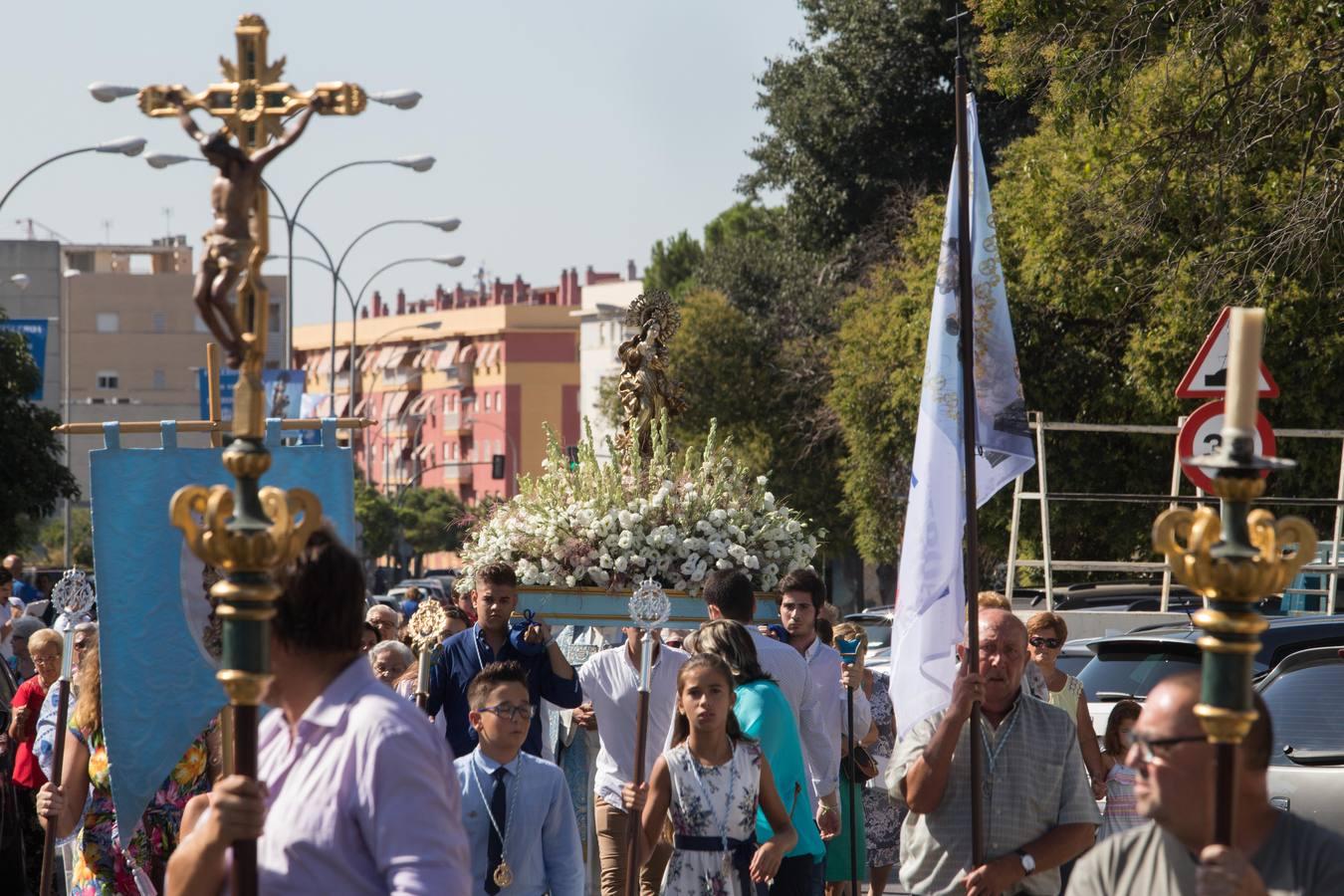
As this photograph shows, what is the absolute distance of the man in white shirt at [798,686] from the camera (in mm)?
9227

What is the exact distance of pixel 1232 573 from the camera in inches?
→ 132

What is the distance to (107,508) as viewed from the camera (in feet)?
20.1

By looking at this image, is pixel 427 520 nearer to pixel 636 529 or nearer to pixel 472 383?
pixel 472 383

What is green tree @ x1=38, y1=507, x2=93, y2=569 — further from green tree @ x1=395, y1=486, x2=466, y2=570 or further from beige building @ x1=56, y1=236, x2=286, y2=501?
beige building @ x1=56, y1=236, x2=286, y2=501

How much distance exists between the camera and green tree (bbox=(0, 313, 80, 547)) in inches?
1575

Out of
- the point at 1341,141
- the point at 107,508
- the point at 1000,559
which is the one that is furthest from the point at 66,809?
the point at 1000,559

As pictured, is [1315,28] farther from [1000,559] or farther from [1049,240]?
[1000,559]

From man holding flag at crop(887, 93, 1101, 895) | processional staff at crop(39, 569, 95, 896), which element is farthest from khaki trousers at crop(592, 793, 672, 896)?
man holding flag at crop(887, 93, 1101, 895)

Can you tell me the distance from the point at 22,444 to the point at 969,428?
35991mm

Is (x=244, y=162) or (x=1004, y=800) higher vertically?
(x=244, y=162)

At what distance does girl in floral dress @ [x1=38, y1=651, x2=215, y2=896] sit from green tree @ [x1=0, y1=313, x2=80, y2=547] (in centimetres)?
3328

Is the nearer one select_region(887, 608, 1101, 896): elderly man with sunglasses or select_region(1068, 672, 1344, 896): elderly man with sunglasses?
select_region(1068, 672, 1344, 896): elderly man with sunglasses

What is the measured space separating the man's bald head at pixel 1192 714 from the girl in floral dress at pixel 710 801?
3734 mm

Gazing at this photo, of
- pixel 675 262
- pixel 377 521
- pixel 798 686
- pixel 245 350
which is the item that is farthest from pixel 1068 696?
pixel 377 521
